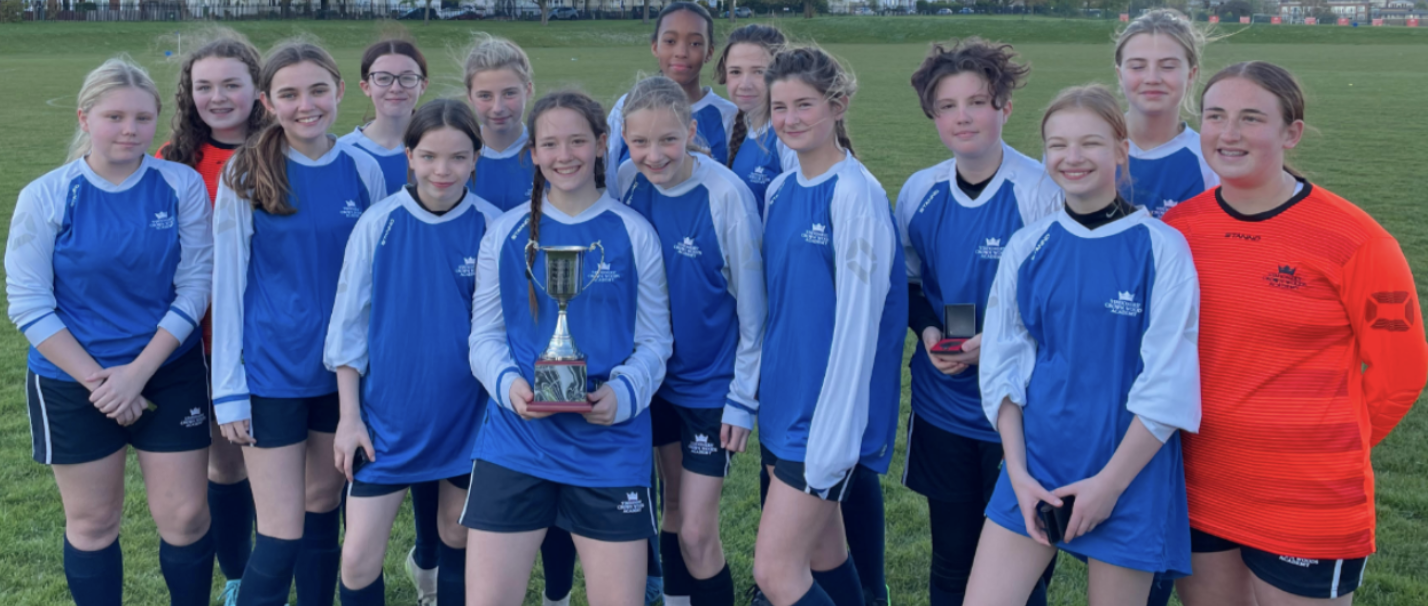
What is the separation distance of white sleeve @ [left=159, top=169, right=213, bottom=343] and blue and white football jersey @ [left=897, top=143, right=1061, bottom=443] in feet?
7.38

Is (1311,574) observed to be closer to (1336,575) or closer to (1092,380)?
(1336,575)

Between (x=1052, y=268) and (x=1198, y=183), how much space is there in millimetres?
970

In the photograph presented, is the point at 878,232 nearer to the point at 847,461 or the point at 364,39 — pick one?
the point at 847,461

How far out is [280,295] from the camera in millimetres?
3412

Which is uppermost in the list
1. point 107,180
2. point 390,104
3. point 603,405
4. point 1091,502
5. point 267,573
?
point 390,104

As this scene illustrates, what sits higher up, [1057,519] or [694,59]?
[694,59]

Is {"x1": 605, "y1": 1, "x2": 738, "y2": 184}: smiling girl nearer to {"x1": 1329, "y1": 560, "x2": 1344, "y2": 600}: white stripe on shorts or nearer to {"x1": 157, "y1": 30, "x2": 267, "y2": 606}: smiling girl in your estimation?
{"x1": 157, "y1": 30, "x2": 267, "y2": 606}: smiling girl

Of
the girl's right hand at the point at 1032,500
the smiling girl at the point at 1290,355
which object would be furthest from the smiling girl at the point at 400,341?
the smiling girl at the point at 1290,355

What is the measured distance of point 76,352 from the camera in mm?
3312

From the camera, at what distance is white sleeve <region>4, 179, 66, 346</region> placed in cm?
329

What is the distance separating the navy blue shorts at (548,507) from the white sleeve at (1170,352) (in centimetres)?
140

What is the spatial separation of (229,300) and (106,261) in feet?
1.29

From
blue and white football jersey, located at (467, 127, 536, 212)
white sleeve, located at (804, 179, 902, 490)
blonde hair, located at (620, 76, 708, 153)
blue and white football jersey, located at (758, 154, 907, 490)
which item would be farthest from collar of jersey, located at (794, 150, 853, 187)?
blue and white football jersey, located at (467, 127, 536, 212)

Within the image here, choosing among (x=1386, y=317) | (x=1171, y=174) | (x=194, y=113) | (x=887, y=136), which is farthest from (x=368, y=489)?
(x=887, y=136)
